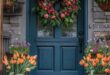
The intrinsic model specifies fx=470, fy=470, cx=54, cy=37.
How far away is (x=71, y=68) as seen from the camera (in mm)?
9312

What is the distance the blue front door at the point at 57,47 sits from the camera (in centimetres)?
926

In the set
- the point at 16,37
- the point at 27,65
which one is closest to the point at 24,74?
the point at 27,65

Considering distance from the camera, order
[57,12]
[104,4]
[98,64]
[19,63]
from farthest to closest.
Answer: [57,12], [104,4], [98,64], [19,63]

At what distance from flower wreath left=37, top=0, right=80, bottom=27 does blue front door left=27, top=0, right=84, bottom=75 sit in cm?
18

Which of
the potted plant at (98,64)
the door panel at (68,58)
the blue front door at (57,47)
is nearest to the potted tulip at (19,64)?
the potted plant at (98,64)

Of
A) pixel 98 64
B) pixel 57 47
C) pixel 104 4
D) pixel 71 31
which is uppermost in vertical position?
pixel 104 4

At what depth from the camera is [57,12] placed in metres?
9.11

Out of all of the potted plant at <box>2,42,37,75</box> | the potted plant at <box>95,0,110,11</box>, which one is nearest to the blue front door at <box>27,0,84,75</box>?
the potted plant at <box>95,0,110,11</box>

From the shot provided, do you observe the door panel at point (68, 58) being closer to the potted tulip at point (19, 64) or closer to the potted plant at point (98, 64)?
the potted plant at point (98, 64)

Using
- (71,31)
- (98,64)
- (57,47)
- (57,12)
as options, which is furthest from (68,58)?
(98,64)

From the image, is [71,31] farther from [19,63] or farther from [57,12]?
[19,63]

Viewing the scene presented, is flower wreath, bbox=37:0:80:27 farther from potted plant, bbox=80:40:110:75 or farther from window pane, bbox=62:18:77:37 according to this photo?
potted plant, bbox=80:40:110:75

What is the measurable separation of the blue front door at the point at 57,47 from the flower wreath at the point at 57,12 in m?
0.18

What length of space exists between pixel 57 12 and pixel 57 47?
2.31 feet
